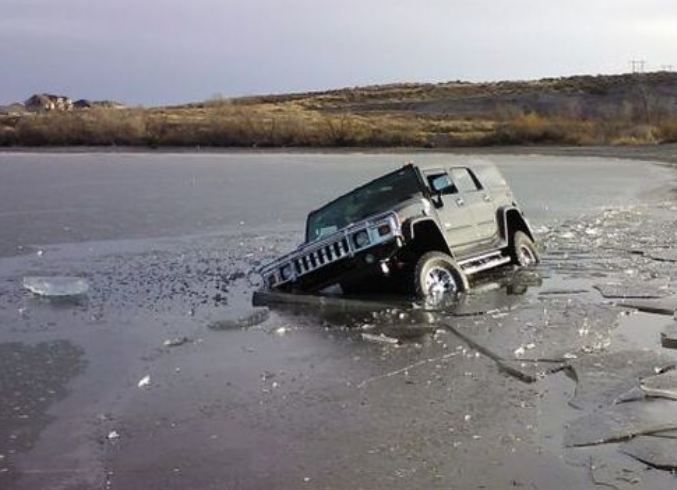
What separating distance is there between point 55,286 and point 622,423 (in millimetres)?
8319

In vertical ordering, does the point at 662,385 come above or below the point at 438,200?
below

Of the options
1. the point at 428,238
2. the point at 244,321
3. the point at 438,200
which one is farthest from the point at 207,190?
the point at 244,321

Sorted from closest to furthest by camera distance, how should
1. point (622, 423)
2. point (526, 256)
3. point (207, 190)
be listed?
point (622, 423) → point (526, 256) → point (207, 190)

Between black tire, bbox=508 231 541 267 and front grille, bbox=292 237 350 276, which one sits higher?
front grille, bbox=292 237 350 276

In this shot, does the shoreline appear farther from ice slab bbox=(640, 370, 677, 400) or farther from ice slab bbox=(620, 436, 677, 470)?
ice slab bbox=(620, 436, 677, 470)

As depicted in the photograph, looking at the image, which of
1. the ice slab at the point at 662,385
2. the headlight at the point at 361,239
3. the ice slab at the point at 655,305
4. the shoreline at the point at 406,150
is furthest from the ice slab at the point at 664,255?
the shoreline at the point at 406,150

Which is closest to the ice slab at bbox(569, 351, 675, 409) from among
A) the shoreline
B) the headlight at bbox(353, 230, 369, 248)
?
the headlight at bbox(353, 230, 369, 248)

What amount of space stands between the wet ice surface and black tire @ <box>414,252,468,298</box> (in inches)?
10.1

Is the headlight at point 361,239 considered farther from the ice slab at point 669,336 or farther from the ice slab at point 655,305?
Result: the ice slab at point 669,336

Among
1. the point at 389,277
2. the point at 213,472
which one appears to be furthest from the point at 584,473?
the point at 389,277

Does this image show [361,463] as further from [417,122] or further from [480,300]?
[417,122]

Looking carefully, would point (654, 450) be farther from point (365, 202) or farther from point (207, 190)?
point (207, 190)

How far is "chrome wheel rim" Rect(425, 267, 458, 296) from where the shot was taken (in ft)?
40.5

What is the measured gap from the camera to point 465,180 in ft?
46.6
